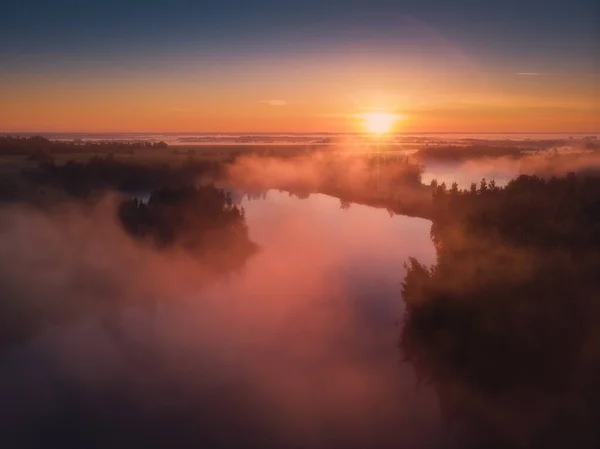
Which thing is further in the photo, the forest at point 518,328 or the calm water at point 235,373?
the calm water at point 235,373

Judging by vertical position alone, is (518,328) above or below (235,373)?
above

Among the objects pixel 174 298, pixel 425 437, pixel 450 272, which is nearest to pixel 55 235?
pixel 174 298

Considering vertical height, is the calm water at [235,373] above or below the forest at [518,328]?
below

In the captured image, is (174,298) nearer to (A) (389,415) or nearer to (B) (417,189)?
(A) (389,415)

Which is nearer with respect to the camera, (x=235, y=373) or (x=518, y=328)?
(x=518, y=328)

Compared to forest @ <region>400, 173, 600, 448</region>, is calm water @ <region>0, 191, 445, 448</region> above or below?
below

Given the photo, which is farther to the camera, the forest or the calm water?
the calm water

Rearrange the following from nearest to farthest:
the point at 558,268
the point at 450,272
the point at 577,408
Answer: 1. the point at 577,408
2. the point at 558,268
3. the point at 450,272

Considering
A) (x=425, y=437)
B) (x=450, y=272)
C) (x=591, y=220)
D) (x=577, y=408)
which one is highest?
(x=591, y=220)
